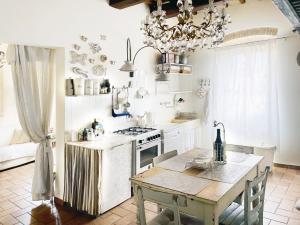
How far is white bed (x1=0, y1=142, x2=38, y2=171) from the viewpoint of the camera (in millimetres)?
4695

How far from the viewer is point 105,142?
10.8ft

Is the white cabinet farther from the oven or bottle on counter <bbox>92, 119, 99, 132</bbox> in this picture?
bottle on counter <bbox>92, 119, 99, 132</bbox>

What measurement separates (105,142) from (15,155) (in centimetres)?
263

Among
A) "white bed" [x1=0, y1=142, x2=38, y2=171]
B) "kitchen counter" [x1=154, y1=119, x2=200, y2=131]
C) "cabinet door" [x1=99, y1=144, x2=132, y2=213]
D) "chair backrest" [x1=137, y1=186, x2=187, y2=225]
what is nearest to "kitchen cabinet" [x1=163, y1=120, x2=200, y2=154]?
"kitchen counter" [x1=154, y1=119, x2=200, y2=131]

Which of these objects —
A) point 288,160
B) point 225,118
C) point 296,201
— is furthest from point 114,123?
point 288,160

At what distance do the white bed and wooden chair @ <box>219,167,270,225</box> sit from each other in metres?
4.24

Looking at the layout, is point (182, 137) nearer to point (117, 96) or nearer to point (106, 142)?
point (117, 96)

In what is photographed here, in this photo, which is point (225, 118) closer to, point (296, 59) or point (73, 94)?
point (296, 59)

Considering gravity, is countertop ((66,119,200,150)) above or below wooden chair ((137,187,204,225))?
above

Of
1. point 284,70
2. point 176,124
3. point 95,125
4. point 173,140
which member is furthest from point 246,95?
point 95,125

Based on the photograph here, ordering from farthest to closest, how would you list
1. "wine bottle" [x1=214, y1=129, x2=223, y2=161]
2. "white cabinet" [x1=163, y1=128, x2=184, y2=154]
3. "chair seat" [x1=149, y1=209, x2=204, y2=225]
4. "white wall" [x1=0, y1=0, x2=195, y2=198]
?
"white cabinet" [x1=163, y1=128, x2=184, y2=154] < "white wall" [x1=0, y1=0, x2=195, y2=198] < "wine bottle" [x1=214, y1=129, x2=223, y2=161] < "chair seat" [x1=149, y1=209, x2=204, y2=225]

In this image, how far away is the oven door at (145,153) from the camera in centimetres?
358

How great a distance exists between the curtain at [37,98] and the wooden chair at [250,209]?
2.33 m

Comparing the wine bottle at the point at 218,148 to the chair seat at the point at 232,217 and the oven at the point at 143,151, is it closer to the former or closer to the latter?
the chair seat at the point at 232,217
